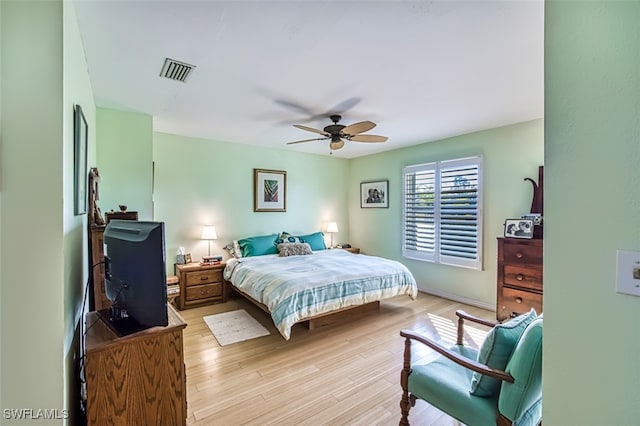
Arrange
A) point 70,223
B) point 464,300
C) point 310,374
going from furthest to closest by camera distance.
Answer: point 464,300 < point 310,374 < point 70,223

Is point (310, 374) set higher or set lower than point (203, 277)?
lower

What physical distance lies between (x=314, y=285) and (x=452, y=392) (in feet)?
5.96

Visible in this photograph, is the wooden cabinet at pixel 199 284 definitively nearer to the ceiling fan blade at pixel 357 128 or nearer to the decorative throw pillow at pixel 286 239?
the decorative throw pillow at pixel 286 239

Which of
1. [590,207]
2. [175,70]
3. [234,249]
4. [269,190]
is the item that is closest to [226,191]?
[269,190]

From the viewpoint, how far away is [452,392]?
58.4 inches

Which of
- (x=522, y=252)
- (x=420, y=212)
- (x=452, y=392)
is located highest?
(x=420, y=212)

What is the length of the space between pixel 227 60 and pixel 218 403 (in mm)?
2488

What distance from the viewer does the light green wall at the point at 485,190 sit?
364cm

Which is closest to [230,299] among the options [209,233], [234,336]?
[209,233]

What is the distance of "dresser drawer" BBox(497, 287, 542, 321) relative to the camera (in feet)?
10.2

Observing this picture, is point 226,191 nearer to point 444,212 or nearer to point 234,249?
point 234,249

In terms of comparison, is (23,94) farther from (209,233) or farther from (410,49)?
(209,233)

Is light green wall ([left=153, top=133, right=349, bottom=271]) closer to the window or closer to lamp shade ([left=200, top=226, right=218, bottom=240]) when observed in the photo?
lamp shade ([left=200, top=226, right=218, bottom=240])

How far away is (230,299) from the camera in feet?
14.2
